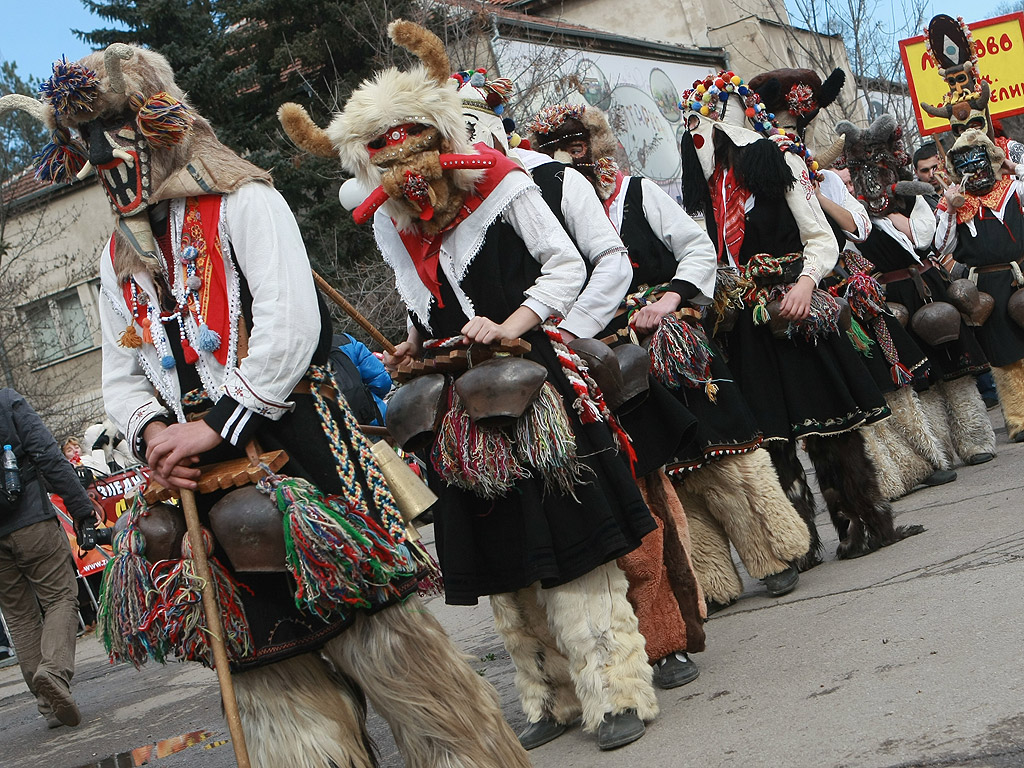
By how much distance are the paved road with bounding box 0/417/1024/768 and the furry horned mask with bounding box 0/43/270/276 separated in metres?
1.54

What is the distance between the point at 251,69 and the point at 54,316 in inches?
308

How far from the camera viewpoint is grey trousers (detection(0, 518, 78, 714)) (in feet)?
23.5

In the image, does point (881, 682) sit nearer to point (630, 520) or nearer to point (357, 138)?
point (630, 520)

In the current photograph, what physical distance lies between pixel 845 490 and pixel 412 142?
3038 millimetres

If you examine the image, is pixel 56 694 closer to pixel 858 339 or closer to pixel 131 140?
pixel 131 140

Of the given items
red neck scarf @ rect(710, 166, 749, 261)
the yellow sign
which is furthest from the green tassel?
the yellow sign

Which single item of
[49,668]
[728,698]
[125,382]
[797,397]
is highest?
[125,382]

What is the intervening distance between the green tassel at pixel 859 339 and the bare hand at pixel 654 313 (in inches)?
55.9

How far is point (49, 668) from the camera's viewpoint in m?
6.66

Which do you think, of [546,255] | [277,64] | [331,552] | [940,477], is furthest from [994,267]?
[277,64]

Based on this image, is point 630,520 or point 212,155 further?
point 630,520

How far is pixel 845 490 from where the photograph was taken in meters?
5.58

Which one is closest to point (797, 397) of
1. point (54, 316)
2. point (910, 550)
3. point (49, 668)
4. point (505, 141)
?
point (910, 550)

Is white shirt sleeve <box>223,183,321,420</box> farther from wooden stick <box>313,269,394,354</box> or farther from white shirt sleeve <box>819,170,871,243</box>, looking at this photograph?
white shirt sleeve <box>819,170,871,243</box>
